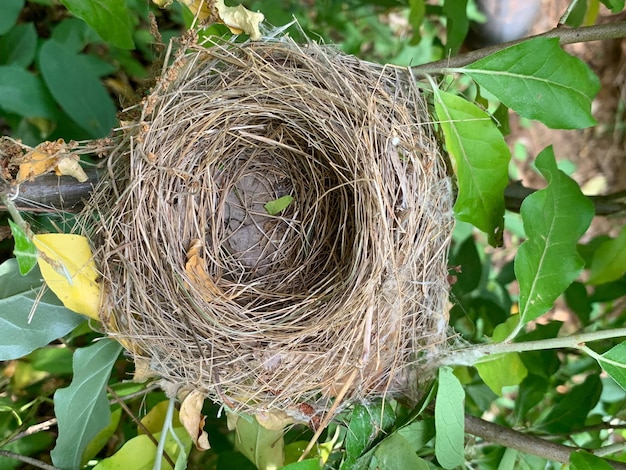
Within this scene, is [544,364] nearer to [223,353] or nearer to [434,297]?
[434,297]

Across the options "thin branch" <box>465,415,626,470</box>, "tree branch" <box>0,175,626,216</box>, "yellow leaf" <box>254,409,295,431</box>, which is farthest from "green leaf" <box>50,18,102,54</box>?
"thin branch" <box>465,415,626,470</box>

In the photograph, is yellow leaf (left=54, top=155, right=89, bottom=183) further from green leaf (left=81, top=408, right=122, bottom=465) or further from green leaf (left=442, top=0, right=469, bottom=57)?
green leaf (left=442, top=0, right=469, bottom=57)

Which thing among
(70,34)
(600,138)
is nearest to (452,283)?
(70,34)

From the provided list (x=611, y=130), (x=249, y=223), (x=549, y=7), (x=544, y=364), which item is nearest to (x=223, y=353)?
(x=249, y=223)

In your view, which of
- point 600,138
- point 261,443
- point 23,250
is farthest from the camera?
point 600,138

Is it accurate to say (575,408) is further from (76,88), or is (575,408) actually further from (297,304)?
(76,88)

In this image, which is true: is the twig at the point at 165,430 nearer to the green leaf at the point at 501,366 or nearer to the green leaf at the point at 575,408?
the green leaf at the point at 501,366
